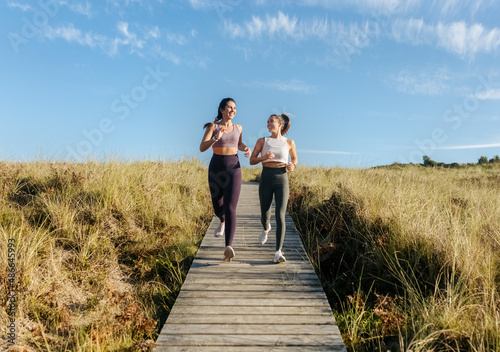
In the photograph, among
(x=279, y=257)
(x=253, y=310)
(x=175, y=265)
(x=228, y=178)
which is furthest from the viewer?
(x=175, y=265)

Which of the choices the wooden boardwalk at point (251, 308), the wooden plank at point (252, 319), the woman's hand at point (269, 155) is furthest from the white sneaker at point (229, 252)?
the woman's hand at point (269, 155)

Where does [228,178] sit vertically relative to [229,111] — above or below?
below

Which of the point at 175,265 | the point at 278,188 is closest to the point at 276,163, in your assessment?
the point at 278,188

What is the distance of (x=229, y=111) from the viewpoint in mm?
5031

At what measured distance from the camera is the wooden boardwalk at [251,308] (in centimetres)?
331

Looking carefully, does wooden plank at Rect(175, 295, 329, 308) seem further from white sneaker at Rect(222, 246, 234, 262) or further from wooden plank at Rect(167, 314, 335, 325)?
white sneaker at Rect(222, 246, 234, 262)

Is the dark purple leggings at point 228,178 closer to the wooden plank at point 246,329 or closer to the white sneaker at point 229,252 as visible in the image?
the white sneaker at point 229,252

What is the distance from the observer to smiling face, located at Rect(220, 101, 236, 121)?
502 centimetres

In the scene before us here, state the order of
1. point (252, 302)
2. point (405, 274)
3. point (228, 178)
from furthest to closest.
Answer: point (228, 178) < point (405, 274) < point (252, 302)

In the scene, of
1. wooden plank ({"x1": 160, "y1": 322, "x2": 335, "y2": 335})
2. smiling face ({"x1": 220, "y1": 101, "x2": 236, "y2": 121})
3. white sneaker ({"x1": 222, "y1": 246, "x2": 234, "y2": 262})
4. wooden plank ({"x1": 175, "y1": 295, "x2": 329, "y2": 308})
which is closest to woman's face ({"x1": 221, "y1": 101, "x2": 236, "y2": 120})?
smiling face ({"x1": 220, "y1": 101, "x2": 236, "y2": 121})

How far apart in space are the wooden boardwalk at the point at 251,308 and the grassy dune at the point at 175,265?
343 millimetres

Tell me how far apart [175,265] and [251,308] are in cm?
231

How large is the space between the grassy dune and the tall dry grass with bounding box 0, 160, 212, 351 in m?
0.02

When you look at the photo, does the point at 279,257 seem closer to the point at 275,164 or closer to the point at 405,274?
the point at 275,164
